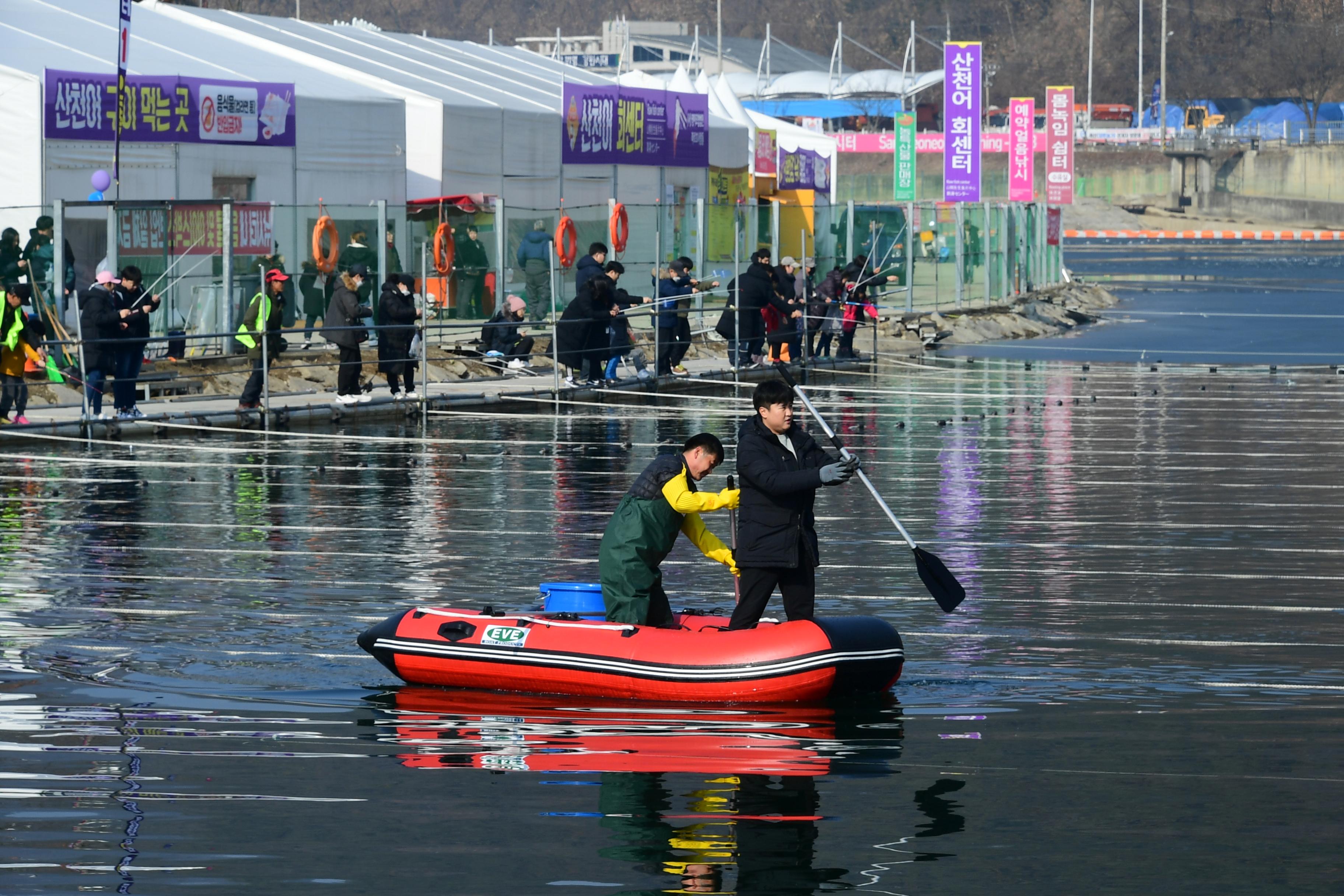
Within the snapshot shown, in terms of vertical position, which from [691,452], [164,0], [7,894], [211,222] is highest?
[164,0]

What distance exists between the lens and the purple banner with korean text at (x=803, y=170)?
52500 millimetres

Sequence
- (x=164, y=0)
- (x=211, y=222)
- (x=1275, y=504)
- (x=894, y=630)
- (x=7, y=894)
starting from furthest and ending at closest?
(x=164, y=0) → (x=211, y=222) → (x=1275, y=504) → (x=894, y=630) → (x=7, y=894)

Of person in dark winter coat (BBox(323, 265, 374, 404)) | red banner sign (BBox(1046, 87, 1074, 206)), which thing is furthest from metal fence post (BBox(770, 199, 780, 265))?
red banner sign (BBox(1046, 87, 1074, 206))

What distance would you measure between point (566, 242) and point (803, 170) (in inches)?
907

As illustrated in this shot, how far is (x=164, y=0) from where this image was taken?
44094mm

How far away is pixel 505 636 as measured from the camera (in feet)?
34.7

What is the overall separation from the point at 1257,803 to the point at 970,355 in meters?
29.7

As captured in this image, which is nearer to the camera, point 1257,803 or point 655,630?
point 1257,803

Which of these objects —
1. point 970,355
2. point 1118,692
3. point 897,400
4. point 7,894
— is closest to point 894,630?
point 1118,692

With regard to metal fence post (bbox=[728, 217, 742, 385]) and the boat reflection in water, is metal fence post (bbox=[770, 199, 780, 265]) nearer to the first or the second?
metal fence post (bbox=[728, 217, 742, 385])

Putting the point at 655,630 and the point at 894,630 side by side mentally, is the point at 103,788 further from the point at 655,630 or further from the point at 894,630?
the point at 894,630

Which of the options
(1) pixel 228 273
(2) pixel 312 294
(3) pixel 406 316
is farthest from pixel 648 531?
(2) pixel 312 294

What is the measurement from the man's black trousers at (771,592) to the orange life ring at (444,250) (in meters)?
19.3

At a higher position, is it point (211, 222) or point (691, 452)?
point (211, 222)
